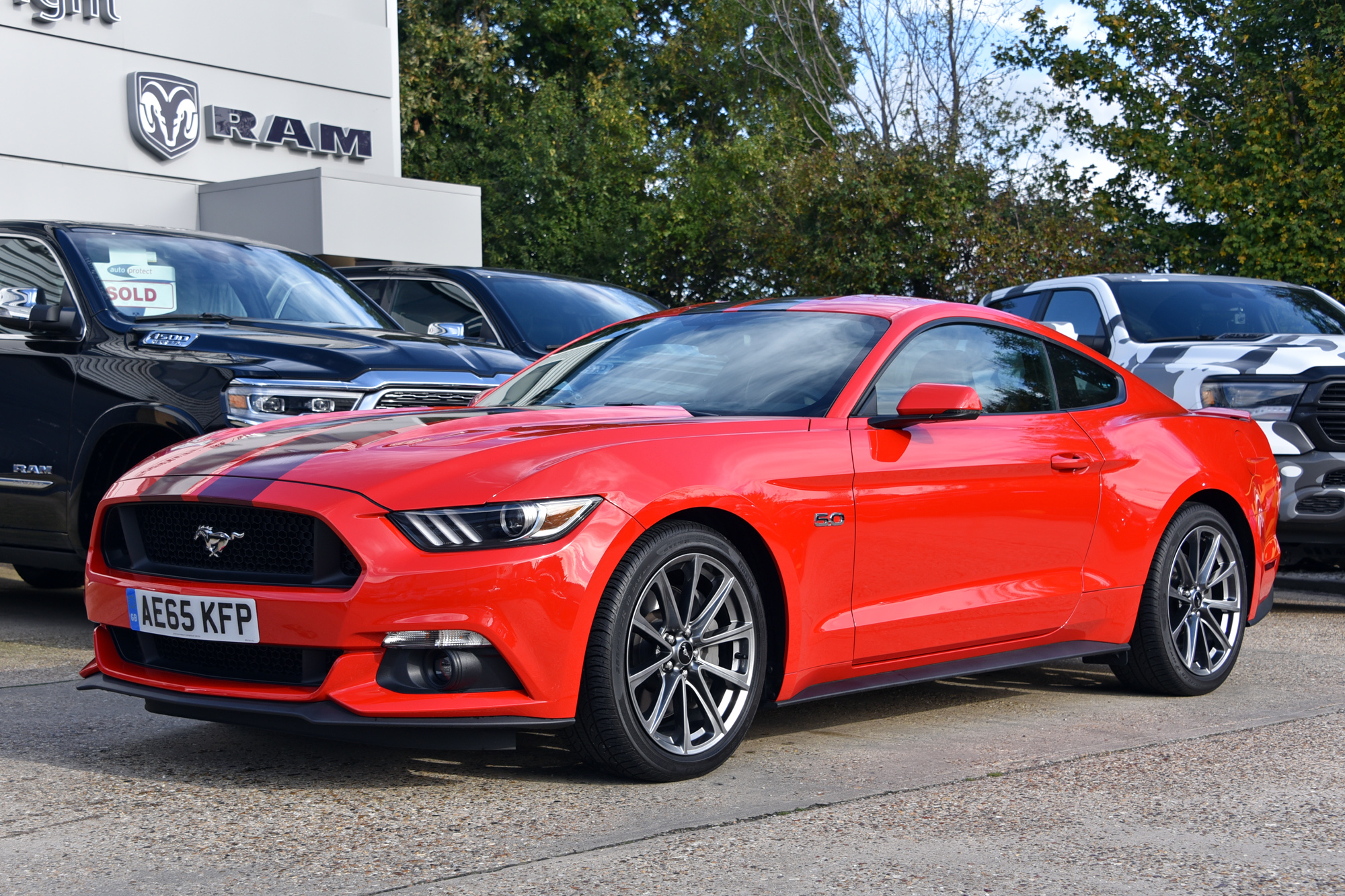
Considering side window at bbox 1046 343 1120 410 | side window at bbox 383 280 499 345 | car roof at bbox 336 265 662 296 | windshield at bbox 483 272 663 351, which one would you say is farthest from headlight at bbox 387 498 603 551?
car roof at bbox 336 265 662 296

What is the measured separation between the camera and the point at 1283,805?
417 cm

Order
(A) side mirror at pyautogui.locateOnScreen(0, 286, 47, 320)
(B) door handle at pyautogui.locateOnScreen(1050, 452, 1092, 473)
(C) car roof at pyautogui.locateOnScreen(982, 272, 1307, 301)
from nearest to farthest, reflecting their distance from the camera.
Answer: (B) door handle at pyautogui.locateOnScreen(1050, 452, 1092, 473) < (A) side mirror at pyautogui.locateOnScreen(0, 286, 47, 320) < (C) car roof at pyautogui.locateOnScreen(982, 272, 1307, 301)

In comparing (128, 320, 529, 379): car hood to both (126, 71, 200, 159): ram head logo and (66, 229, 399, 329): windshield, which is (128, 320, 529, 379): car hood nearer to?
(66, 229, 399, 329): windshield

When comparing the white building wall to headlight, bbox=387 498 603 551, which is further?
the white building wall

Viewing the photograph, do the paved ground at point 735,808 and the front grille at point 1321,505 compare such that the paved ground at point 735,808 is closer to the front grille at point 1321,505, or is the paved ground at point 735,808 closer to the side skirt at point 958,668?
the side skirt at point 958,668

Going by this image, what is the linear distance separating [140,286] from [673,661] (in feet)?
13.9

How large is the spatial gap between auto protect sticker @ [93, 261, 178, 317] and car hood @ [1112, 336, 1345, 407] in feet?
17.9

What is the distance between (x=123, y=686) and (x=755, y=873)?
6.59ft

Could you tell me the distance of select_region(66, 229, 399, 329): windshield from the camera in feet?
24.0

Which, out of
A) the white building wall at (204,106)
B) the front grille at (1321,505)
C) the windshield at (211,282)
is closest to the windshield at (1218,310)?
the front grille at (1321,505)

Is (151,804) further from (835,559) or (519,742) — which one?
(835,559)

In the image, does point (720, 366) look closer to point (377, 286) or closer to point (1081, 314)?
point (1081, 314)

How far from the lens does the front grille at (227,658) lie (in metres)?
4.01

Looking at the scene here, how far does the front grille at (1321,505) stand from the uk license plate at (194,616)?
6047 millimetres
